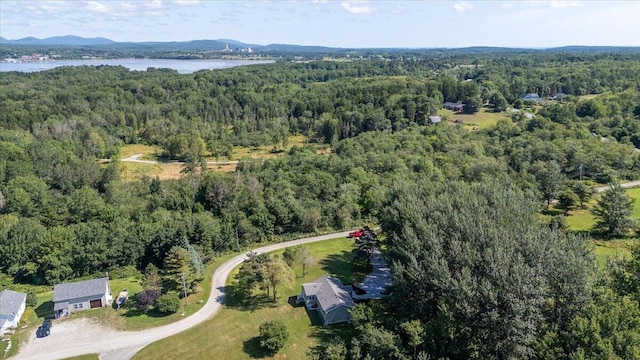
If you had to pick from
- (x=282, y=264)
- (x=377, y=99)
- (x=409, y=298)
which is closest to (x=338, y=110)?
(x=377, y=99)

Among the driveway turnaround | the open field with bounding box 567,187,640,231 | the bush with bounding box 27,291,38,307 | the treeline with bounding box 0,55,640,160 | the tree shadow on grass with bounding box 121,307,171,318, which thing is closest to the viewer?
the tree shadow on grass with bounding box 121,307,171,318

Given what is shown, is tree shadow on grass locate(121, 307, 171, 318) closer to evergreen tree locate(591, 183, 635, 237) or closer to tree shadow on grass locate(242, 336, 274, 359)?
tree shadow on grass locate(242, 336, 274, 359)

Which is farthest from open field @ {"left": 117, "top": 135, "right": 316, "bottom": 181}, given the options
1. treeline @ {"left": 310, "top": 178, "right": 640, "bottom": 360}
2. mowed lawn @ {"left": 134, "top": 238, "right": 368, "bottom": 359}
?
treeline @ {"left": 310, "top": 178, "right": 640, "bottom": 360}

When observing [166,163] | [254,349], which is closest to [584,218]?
[254,349]

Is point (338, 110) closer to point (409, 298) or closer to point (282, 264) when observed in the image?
point (282, 264)

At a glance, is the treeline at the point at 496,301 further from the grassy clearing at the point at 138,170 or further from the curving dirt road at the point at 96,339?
the grassy clearing at the point at 138,170
